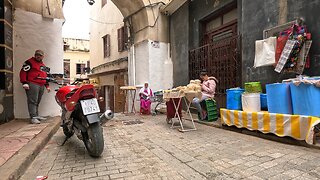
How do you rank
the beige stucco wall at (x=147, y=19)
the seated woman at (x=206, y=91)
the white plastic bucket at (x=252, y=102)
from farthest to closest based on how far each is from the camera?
1. the beige stucco wall at (x=147, y=19)
2. the seated woman at (x=206, y=91)
3. the white plastic bucket at (x=252, y=102)

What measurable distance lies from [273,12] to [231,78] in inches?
83.4

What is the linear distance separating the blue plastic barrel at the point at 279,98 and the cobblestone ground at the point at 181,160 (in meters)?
0.66

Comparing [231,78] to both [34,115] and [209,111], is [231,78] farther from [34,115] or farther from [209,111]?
[34,115]

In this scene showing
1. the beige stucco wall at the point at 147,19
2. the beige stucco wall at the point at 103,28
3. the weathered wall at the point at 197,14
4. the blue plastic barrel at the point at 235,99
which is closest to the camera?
the blue plastic barrel at the point at 235,99

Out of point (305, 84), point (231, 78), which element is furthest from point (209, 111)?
point (305, 84)

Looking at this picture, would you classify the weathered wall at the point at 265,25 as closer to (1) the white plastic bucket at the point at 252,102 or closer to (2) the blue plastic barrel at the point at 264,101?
(2) the blue plastic barrel at the point at 264,101

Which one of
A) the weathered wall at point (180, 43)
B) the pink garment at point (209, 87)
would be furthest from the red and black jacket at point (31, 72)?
the weathered wall at point (180, 43)

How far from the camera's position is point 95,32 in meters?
17.9

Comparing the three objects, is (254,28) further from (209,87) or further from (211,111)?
(211,111)

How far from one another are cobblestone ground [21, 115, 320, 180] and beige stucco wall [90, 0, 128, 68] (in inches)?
380

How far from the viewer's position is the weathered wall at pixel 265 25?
4.09m

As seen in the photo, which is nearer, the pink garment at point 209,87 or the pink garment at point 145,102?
the pink garment at point 209,87

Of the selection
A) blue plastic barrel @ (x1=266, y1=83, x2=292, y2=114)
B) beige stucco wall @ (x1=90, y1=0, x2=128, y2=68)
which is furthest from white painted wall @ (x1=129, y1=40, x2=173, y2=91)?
blue plastic barrel @ (x1=266, y1=83, x2=292, y2=114)

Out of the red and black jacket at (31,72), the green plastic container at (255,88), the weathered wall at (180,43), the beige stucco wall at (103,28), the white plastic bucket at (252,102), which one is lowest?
the white plastic bucket at (252,102)
